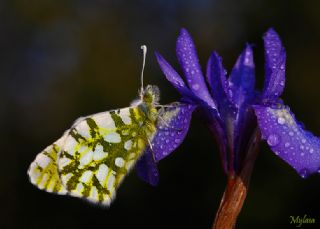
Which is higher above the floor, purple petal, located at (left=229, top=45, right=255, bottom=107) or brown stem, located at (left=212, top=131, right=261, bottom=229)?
purple petal, located at (left=229, top=45, right=255, bottom=107)

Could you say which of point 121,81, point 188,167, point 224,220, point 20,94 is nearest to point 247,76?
point 224,220

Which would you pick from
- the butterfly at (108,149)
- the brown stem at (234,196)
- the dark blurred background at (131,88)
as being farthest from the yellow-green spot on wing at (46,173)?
the dark blurred background at (131,88)

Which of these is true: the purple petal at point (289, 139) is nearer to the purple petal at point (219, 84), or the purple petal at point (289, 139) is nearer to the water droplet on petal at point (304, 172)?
the water droplet on petal at point (304, 172)

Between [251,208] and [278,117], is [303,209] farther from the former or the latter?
[278,117]

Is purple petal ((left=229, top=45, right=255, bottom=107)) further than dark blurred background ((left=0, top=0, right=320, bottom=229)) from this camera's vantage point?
No

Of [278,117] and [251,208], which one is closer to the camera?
[278,117]

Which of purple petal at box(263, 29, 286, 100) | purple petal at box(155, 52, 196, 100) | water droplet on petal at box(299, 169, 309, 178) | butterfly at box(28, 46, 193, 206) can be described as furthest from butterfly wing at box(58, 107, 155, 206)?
water droplet on petal at box(299, 169, 309, 178)

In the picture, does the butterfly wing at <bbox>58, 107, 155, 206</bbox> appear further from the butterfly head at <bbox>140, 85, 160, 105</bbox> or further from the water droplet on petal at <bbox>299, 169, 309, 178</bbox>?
the water droplet on petal at <bbox>299, 169, 309, 178</bbox>

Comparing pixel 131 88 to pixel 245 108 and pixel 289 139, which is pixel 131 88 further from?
pixel 289 139
